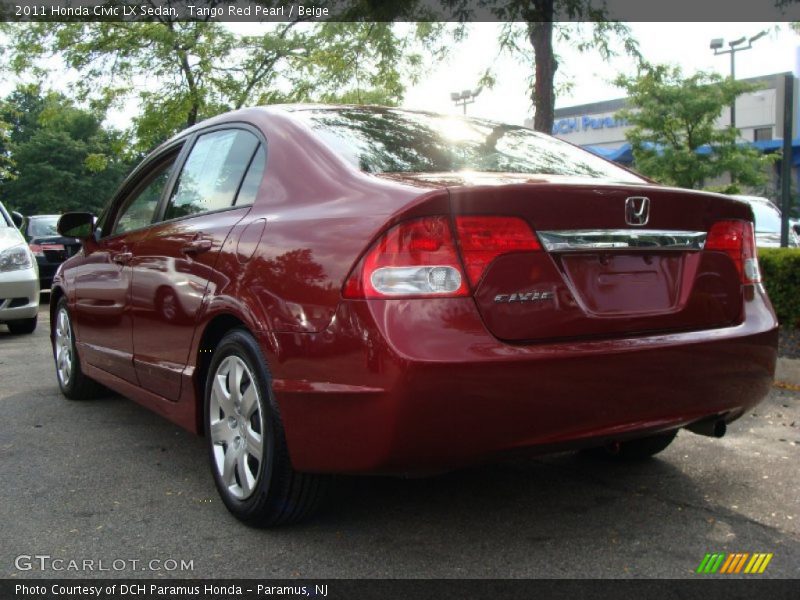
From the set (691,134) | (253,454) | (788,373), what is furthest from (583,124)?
(253,454)

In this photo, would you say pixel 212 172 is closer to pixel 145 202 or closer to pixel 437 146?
pixel 145 202

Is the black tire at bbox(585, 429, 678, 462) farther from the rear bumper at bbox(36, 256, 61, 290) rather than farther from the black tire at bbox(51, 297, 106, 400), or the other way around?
the rear bumper at bbox(36, 256, 61, 290)

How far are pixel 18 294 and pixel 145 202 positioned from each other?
5.42 meters

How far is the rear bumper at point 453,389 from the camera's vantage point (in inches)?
99.6

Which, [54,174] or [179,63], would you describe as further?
[54,174]

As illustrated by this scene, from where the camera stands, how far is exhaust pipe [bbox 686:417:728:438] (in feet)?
10.2

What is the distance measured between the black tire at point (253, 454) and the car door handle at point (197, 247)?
0.44 meters

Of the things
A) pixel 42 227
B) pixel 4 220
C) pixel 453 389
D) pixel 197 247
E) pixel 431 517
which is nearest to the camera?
pixel 453 389

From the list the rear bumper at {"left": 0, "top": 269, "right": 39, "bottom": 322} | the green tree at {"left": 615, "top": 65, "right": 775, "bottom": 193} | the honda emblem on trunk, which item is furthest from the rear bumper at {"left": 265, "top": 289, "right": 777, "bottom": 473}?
the green tree at {"left": 615, "top": 65, "right": 775, "bottom": 193}

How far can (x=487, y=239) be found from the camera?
2.66 m

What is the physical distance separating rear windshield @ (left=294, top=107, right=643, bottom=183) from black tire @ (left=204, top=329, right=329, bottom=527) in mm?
850

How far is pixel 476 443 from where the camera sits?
2.59m
